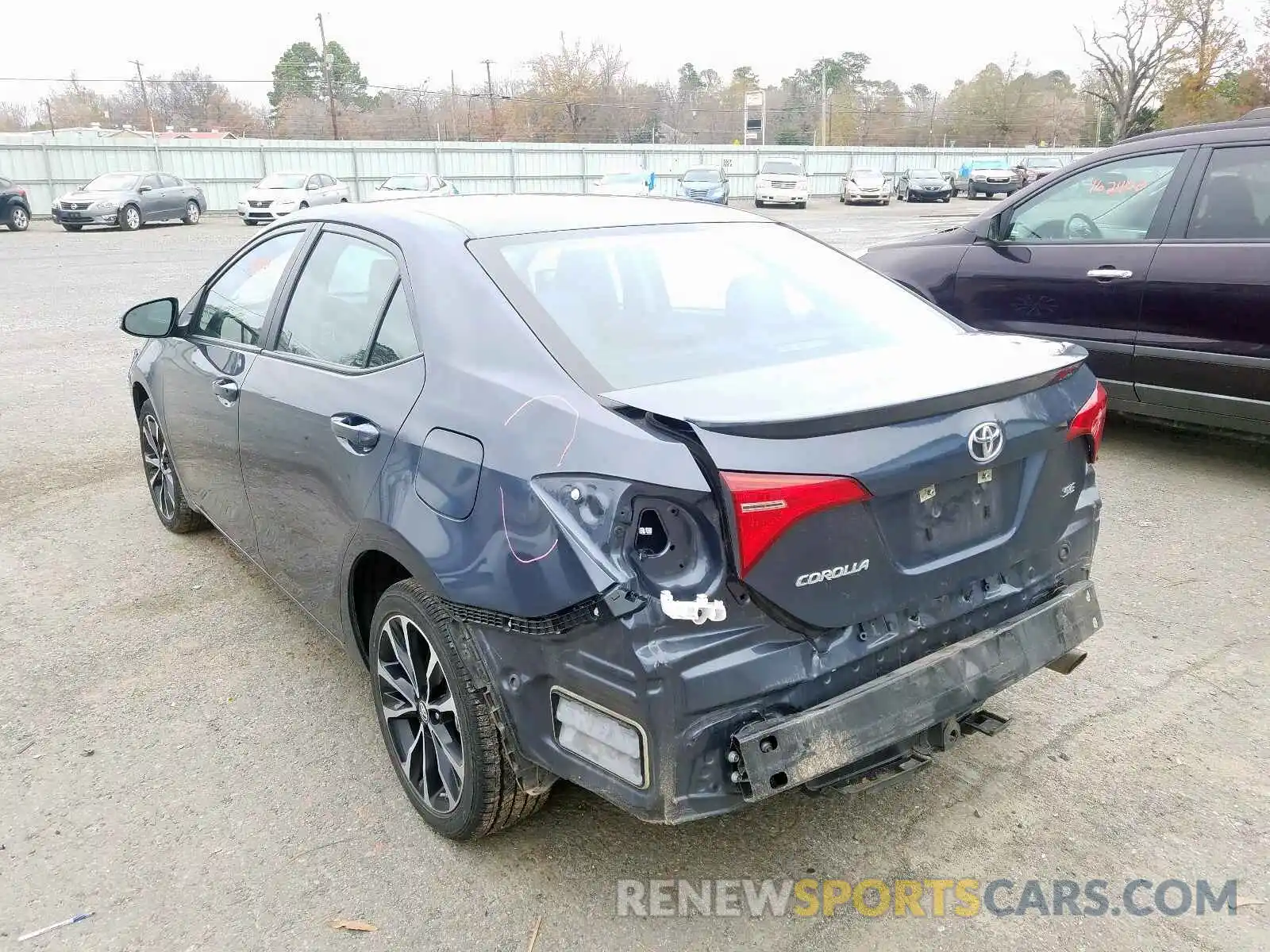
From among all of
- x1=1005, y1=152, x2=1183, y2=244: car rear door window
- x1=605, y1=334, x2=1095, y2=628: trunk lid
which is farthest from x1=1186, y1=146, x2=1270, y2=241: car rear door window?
x1=605, y1=334, x2=1095, y2=628: trunk lid

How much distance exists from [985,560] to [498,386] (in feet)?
4.19

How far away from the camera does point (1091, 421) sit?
2682 millimetres

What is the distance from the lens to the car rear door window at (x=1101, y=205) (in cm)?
557

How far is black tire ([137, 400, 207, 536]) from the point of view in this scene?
473 cm

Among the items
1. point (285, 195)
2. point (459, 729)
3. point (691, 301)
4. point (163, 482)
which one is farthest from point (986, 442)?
point (285, 195)

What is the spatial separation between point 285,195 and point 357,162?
903 centimetres

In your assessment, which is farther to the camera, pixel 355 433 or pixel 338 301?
pixel 338 301

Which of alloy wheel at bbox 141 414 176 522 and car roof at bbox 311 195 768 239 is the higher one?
car roof at bbox 311 195 768 239

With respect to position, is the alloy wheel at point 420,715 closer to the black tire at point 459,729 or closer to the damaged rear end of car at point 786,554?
the black tire at point 459,729

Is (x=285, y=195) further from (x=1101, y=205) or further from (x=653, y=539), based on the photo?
(x=653, y=539)

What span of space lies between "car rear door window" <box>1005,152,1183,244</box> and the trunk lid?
3569 mm

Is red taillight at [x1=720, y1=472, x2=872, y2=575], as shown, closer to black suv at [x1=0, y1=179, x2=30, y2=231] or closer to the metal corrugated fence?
black suv at [x1=0, y1=179, x2=30, y2=231]

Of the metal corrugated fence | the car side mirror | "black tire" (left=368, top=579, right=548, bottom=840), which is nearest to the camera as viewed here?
"black tire" (left=368, top=579, right=548, bottom=840)

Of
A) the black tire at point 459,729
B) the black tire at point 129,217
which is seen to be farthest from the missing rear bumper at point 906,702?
the black tire at point 129,217
